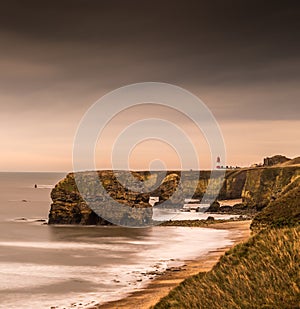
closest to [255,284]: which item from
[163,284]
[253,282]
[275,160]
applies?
[253,282]

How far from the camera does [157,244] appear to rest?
5547cm

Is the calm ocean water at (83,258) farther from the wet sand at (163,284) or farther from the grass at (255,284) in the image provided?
the grass at (255,284)

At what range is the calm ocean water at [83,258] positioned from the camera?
31183 mm

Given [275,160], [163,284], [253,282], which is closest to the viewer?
[253,282]

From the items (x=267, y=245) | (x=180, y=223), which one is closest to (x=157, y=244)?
(x=180, y=223)

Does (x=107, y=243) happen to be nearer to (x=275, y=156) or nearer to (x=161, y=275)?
(x=161, y=275)

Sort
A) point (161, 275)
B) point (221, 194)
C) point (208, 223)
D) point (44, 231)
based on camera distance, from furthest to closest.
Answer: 1. point (221, 194)
2. point (208, 223)
3. point (44, 231)
4. point (161, 275)

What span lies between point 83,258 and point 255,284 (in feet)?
107

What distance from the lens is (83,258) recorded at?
4622 centimetres

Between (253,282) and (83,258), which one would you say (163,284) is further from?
(253,282)

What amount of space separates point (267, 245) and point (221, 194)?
423 feet

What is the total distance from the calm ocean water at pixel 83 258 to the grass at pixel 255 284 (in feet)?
38.8

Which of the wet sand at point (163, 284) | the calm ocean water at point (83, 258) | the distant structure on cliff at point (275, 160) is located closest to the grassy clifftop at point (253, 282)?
the wet sand at point (163, 284)

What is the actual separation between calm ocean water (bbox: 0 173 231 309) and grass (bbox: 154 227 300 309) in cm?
1184
